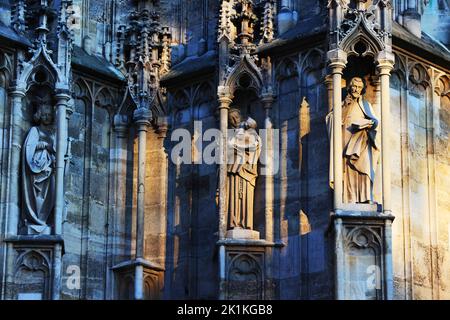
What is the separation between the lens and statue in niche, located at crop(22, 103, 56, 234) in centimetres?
3541

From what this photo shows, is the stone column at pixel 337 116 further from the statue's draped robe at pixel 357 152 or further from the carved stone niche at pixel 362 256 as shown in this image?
the carved stone niche at pixel 362 256

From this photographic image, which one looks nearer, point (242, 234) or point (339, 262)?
point (339, 262)

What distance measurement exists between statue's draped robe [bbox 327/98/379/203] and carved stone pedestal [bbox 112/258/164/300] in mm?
3484

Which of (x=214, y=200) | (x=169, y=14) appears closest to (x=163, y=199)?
(x=214, y=200)

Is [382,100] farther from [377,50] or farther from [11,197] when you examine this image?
[11,197]

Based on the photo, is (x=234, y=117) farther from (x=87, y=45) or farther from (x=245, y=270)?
(x=87, y=45)

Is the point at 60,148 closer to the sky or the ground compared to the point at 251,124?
closer to the ground

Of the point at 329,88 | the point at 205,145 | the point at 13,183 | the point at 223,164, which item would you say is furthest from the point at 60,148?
the point at 329,88

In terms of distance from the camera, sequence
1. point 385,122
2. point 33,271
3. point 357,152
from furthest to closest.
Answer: point 33,271 → point 385,122 → point 357,152

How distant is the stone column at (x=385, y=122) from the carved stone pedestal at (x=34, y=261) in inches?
202

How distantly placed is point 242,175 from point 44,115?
3348 mm

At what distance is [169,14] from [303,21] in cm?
275

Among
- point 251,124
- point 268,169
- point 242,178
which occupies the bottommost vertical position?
point 242,178

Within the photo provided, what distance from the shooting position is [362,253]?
34.1 m
